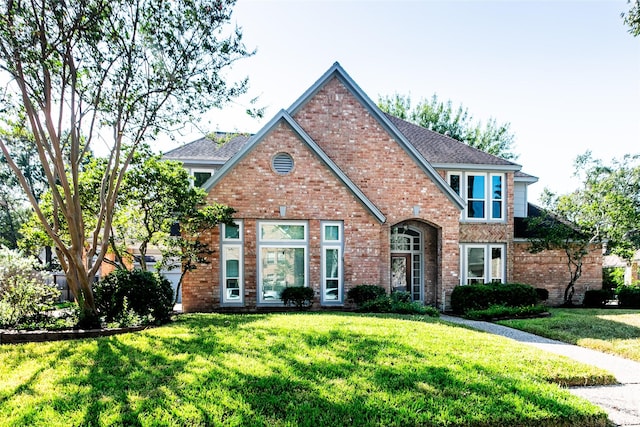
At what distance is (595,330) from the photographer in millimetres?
10609

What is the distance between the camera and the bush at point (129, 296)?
927 centimetres

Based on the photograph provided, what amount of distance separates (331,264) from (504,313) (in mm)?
5704

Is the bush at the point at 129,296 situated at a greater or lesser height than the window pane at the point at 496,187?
lesser

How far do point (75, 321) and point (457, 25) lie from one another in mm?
12163

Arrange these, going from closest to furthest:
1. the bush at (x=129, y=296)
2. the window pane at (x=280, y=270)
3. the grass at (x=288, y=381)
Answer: the grass at (x=288, y=381)
the bush at (x=129, y=296)
the window pane at (x=280, y=270)

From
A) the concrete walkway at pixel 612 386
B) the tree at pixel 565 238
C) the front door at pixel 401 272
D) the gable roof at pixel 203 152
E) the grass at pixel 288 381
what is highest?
the gable roof at pixel 203 152

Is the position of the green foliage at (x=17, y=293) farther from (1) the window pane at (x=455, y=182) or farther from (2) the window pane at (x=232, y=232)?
(1) the window pane at (x=455, y=182)

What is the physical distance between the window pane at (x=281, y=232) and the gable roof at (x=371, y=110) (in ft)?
14.3

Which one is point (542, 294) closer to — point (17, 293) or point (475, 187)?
point (475, 187)

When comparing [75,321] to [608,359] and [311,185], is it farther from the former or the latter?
[608,359]

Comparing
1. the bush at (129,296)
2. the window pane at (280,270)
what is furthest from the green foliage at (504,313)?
the bush at (129,296)

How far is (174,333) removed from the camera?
319 inches

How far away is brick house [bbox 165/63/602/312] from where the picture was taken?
42.9 ft

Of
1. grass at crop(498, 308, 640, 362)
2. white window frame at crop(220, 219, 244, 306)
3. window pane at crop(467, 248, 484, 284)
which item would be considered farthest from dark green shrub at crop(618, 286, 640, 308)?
white window frame at crop(220, 219, 244, 306)
